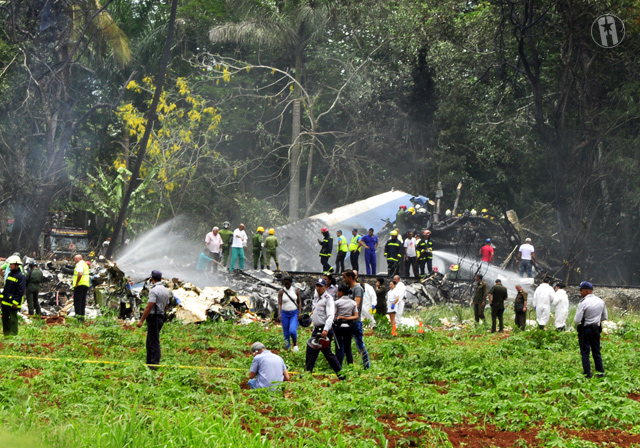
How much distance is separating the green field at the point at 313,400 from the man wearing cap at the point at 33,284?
15.0 feet

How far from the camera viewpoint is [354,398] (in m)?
10.0

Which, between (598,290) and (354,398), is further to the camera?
(598,290)

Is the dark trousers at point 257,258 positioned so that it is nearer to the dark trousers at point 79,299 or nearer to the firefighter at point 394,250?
the firefighter at point 394,250

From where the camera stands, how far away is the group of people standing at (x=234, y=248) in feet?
89.7

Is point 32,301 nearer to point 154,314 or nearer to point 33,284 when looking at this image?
point 33,284

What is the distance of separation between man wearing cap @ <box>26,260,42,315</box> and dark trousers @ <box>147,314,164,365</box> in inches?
326

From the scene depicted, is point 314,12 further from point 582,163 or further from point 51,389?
point 51,389

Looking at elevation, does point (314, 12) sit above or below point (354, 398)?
above

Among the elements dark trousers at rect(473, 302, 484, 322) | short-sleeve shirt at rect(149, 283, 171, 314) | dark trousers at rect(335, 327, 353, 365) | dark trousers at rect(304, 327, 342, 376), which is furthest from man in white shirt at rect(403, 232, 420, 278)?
short-sleeve shirt at rect(149, 283, 171, 314)

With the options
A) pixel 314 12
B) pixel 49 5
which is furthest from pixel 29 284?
pixel 314 12

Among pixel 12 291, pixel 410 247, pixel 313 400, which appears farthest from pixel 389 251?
pixel 313 400

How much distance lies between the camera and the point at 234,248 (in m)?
27.5

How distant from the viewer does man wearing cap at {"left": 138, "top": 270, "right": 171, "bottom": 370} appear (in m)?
12.4

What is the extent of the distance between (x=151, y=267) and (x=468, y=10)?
22005mm
